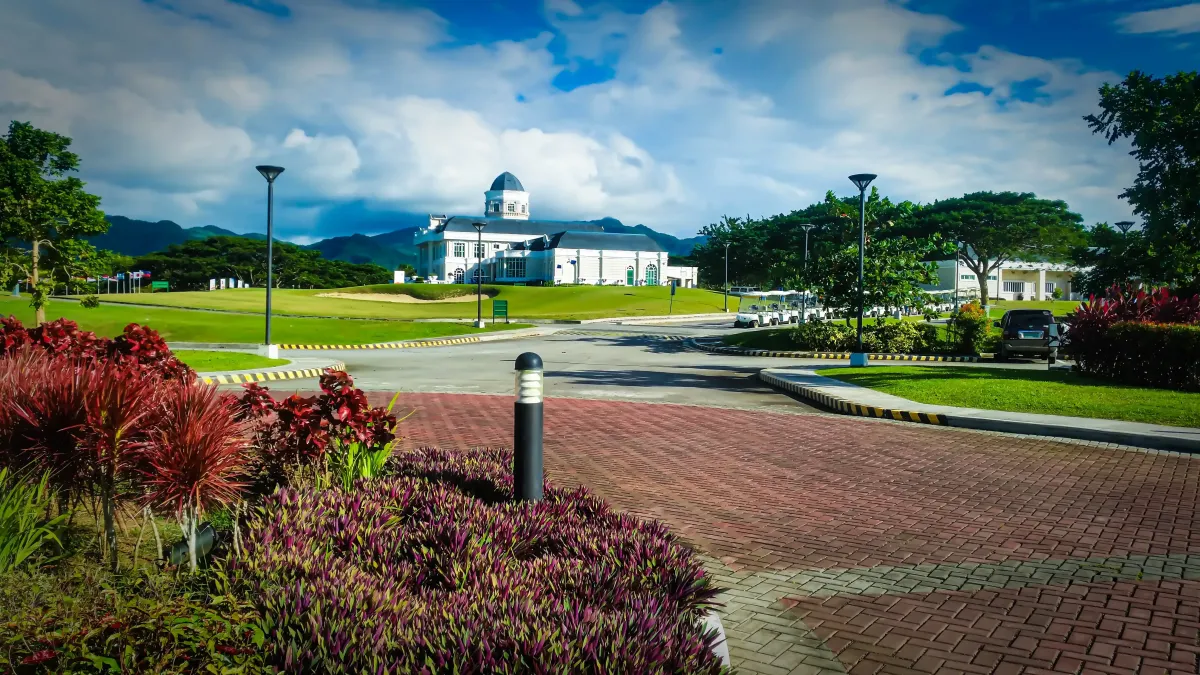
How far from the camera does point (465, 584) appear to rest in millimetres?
4398

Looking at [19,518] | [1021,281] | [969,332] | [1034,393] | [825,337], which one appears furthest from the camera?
[1021,281]

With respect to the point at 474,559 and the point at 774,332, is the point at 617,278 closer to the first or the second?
the point at 774,332

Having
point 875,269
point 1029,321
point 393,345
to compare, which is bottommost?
point 393,345

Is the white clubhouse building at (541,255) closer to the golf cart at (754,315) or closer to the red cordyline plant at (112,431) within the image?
the golf cart at (754,315)

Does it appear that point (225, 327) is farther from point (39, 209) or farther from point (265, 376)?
point (265, 376)

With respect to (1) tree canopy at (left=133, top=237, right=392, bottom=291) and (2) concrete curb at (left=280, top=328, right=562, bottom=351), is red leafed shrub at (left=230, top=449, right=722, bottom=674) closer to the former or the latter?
(2) concrete curb at (left=280, top=328, right=562, bottom=351)

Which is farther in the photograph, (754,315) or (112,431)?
(754,315)

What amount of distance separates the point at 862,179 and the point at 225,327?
2910 centimetres

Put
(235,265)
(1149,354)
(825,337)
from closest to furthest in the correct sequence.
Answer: (1149,354) < (825,337) < (235,265)

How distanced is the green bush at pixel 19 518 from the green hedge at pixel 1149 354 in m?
19.3

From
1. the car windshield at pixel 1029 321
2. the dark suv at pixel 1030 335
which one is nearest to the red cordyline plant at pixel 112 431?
the dark suv at pixel 1030 335

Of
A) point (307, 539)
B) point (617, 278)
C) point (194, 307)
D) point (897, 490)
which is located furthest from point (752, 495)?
point (617, 278)

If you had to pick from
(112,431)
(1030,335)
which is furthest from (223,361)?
(1030,335)

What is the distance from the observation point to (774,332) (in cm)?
3634
